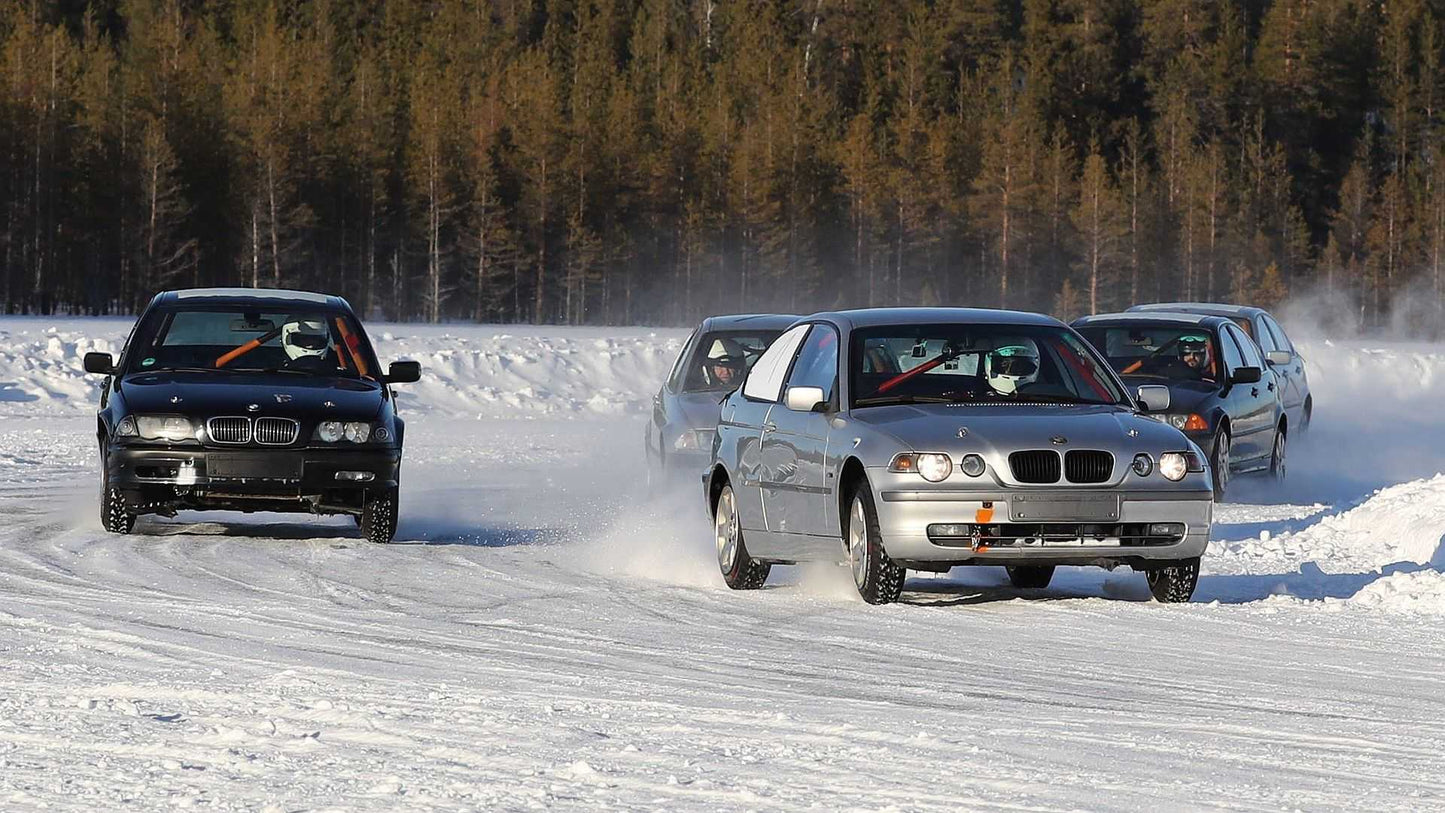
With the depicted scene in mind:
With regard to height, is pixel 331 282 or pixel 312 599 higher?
pixel 312 599

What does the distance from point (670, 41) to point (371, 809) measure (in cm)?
12880

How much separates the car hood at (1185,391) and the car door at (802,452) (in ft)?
22.9

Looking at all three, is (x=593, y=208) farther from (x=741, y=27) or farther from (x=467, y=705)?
(x=467, y=705)

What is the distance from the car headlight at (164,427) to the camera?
12.9m

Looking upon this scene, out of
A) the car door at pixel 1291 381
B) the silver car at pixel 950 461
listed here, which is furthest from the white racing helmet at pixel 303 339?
the car door at pixel 1291 381

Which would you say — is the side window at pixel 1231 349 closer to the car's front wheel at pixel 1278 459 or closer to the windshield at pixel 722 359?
the car's front wheel at pixel 1278 459

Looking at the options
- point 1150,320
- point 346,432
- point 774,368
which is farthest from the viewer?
point 1150,320

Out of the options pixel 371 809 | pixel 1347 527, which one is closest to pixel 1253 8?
pixel 1347 527

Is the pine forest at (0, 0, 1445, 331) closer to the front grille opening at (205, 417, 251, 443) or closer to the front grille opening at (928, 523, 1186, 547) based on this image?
the front grille opening at (205, 417, 251, 443)

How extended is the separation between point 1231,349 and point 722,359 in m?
5.23

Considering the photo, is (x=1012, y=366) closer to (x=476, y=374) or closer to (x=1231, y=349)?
(x=1231, y=349)

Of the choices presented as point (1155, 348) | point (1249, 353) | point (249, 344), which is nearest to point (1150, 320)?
point (1155, 348)

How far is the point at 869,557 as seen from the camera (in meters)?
10.1

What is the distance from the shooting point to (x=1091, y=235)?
106 metres
